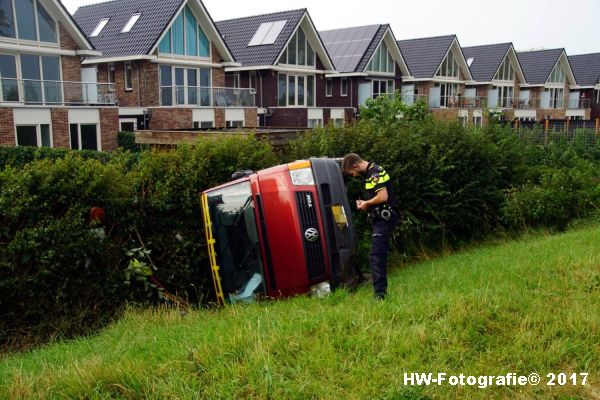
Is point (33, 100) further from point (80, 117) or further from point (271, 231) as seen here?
point (271, 231)

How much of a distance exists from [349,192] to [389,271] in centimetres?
172

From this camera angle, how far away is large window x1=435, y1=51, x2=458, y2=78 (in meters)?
47.0

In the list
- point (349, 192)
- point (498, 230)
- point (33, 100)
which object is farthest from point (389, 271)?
point (33, 100)

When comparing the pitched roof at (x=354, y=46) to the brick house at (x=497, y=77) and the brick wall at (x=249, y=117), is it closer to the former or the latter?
the brick wall at (x=249, y=117)

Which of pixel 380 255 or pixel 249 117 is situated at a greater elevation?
pixel 249 117

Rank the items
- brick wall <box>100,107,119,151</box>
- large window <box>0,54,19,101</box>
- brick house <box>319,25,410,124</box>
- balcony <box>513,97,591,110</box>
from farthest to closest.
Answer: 1. balcony <box>513,97,591,110</box>
2. brick house <box>319,25,410,124</box>
3. brick wall <box>100,107,119,151</box>
4. large window <box>0,54,19,101</box>

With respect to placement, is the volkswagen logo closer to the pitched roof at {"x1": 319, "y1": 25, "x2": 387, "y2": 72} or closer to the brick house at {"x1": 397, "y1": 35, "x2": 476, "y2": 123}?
the pitched roof at {"x1": 319, "y1": 25, "x2": 387, "y2": 72}

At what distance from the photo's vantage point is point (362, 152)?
11398mm

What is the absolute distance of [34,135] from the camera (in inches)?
A: 925

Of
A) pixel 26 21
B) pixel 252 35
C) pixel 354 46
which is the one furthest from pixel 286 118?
pixel 26 21

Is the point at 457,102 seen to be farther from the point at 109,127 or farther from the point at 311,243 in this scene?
the point at 311,243

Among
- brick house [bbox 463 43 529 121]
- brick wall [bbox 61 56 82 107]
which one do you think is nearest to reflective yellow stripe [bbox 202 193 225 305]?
brick wall [bbox 61 56 82 107]

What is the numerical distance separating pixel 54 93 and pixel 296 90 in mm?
16420

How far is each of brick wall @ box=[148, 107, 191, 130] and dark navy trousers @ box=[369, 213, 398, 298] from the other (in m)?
23.6
